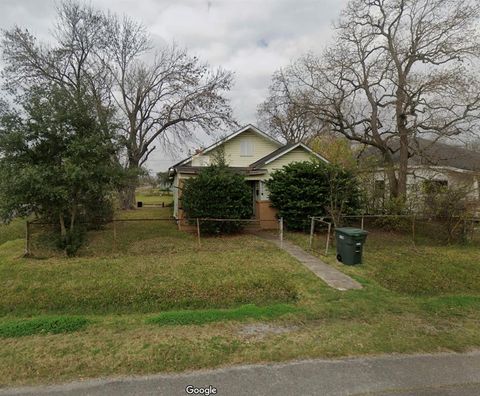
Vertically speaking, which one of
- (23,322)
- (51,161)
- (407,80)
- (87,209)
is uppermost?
(407,80)

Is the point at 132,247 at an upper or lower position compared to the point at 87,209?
lower

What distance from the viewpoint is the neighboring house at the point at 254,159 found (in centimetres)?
1420

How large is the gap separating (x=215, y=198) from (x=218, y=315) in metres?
7.51

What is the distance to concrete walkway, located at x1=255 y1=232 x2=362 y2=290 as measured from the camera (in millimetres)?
6169

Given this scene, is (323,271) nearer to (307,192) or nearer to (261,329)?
(261,329)

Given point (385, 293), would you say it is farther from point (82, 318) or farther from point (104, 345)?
point (82, 318)

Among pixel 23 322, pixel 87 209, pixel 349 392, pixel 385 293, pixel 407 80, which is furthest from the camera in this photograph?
pixel 407 80

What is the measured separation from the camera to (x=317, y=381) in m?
2.89

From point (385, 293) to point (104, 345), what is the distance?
5.06 m

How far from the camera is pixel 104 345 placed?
11.8 feet

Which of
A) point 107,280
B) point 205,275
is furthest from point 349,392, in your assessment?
point 107,280

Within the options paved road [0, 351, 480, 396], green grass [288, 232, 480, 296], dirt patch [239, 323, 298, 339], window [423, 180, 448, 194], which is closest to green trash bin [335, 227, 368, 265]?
green grass [288, 232, 480, 296]

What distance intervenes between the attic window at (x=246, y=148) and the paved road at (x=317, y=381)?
14.9m

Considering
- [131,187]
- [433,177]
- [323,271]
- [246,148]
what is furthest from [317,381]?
[246,148]
